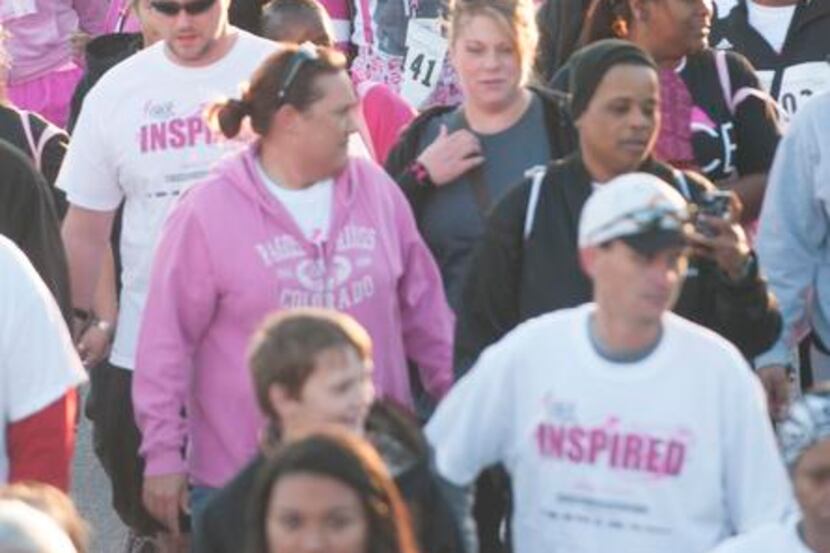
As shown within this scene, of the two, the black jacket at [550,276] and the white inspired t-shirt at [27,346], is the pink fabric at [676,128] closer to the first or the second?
the black jacket at [550,276]

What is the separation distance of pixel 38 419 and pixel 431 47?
13.0 ft

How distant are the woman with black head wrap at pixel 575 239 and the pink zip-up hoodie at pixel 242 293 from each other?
0.26 m

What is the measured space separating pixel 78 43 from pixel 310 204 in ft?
14.7

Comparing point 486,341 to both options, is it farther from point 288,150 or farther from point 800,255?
point 800,255

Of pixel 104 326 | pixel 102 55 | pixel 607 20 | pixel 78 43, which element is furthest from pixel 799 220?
pixel 78 43

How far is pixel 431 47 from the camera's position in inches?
459

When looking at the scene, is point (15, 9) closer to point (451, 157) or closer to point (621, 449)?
point (451, 157)

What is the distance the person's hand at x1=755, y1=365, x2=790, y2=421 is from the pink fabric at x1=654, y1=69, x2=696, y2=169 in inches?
30.7

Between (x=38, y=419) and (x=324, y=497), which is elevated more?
(x=324, y=497)

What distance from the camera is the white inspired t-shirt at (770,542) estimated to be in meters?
7.07

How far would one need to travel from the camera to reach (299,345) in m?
7.05

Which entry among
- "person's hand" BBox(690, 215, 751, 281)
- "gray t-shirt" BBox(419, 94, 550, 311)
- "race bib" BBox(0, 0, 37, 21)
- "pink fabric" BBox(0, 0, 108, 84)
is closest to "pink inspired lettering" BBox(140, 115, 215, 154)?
"gray t-shirt" BBox(419, 94, 550, 311)

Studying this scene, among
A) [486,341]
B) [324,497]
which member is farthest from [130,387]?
[324,497]

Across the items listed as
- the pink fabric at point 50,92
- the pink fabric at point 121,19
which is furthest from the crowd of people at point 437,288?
the pink fabric at point 50,92
